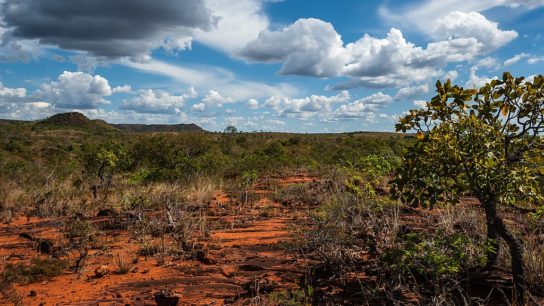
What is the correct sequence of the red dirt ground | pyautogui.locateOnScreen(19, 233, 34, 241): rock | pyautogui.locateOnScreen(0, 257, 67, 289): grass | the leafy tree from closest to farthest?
the red dirt ground, pyautogui.locateOnScreen(0, 257, 67, 289): grass, pyautogui.locateOnScreen(19, 233, 34, 241): rock, the leafy tree

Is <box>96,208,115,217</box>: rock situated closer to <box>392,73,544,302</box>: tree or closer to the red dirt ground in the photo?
the red dirt ground

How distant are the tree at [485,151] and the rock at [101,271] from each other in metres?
4.26

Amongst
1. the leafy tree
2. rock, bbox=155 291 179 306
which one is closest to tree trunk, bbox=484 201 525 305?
rock, bbox=155 291 179 306

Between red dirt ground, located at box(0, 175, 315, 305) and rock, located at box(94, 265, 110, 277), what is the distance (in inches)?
2.3

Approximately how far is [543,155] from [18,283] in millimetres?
6599

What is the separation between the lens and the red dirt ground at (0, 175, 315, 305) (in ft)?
16.7

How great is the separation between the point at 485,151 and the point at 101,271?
16.9ft

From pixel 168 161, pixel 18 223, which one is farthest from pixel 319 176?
pixel 18 223

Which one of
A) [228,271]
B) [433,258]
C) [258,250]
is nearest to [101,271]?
[228,271]

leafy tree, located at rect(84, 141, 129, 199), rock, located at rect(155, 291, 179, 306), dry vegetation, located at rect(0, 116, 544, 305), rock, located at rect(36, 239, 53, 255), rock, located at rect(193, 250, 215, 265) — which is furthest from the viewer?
leafy tree, located at rect(84, 141, 129, 199)

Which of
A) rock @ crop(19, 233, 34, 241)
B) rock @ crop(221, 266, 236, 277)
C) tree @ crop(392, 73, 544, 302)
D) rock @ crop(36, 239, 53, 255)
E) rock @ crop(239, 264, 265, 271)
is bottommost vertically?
rock @ crop(19, 233, 34, 241)

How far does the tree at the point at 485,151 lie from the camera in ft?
13.5

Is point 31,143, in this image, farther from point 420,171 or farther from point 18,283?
point 420,171

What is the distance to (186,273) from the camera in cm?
588
